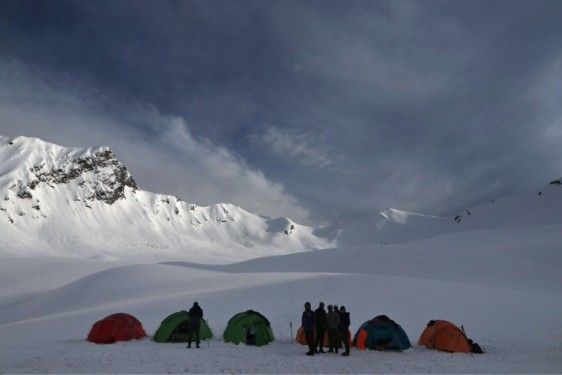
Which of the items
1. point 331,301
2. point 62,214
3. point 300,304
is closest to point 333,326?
point 300,304

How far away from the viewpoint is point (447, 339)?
15633 mm

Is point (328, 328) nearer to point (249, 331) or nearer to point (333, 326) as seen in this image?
point (333, 326)

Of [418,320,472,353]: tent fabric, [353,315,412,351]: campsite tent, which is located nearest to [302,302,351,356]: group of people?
[353,315,412,351]: campsite tent

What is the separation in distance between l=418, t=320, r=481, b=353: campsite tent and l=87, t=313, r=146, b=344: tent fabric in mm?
13357

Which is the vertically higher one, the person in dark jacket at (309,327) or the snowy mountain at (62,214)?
the snowy mountain at (62,214)

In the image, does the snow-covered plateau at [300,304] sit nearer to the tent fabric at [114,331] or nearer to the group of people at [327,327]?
the tent fabric at [114,331]

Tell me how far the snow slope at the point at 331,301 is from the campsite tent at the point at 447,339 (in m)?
0.55

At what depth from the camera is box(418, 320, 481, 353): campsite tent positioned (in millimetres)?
15273

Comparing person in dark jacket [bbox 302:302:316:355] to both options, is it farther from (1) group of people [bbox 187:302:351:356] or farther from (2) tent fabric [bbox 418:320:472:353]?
(2) tent fabric [bbox 418:320:472:353]

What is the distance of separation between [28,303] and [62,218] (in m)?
143

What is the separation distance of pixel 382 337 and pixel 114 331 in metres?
12.0

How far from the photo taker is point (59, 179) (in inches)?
7308

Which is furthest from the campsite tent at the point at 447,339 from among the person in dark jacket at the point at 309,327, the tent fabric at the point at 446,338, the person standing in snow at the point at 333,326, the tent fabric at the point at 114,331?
the tent fabric at the point at 114,331

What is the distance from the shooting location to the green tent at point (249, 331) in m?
17.4
